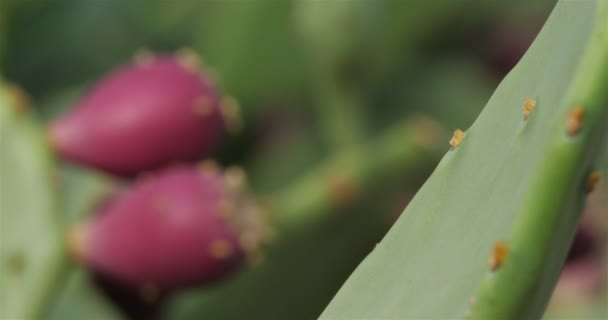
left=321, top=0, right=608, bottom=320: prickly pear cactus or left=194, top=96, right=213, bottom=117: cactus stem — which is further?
left=194, top=96, right=213, bottom=117: cactus stem

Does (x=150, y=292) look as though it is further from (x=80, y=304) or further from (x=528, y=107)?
(x=528, y=107)

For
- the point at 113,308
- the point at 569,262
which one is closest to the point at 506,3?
the point at 569,262

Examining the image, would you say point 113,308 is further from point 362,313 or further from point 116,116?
point 362,313

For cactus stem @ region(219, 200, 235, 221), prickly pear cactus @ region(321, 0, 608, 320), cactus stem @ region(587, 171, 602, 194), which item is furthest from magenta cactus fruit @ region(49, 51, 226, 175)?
cactus stem @ region(587, 171, 602, 194)

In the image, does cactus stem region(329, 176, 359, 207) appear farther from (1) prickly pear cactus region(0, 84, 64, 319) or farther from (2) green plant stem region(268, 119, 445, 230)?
(1) prickly pear cactus region(0, 84, 64, 319)

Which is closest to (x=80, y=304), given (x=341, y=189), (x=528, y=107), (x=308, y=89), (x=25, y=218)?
(x=25, y=218)

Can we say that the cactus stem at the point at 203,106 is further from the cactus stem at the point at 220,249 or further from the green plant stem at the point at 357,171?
the green plant stem at the point at 357,171

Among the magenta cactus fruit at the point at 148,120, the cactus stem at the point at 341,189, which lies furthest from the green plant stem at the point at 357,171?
the magenta cactus fruit at the point at 148,120
